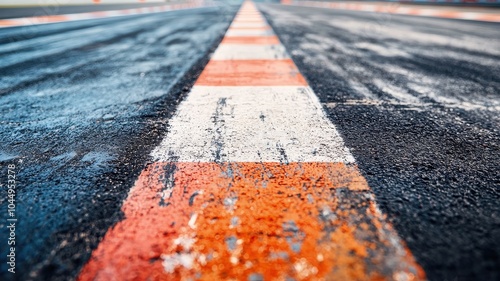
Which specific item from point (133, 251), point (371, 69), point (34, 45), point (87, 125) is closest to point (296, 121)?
point (133, 251)

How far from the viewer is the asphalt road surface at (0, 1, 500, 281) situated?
2.64 feet

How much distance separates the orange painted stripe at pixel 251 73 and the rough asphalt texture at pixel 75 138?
182mm

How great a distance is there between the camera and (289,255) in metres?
0.76

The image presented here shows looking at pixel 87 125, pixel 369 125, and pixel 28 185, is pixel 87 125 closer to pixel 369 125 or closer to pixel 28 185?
pixel 28 185

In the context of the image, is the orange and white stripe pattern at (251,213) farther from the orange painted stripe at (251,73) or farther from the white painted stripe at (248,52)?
the white painted stripe at (248,52)

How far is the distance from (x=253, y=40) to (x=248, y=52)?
112 cm

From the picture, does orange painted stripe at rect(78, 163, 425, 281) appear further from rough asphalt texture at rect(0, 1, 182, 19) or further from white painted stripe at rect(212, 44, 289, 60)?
rough asphalt texture at rect(0, 1, 182, 19)

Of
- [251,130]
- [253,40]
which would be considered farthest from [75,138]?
[253,40]

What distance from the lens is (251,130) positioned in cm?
149

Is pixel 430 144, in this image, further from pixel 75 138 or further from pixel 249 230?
pixel 75 138

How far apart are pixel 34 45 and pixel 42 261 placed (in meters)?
5.21

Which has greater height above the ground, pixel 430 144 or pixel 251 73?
pixel 251 73

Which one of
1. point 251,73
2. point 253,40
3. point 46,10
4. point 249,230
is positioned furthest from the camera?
point 46,10

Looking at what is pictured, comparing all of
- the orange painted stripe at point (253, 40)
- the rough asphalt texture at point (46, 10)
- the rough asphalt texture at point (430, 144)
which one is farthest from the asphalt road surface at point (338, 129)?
the rough asphalt texture at point (46, 10)
